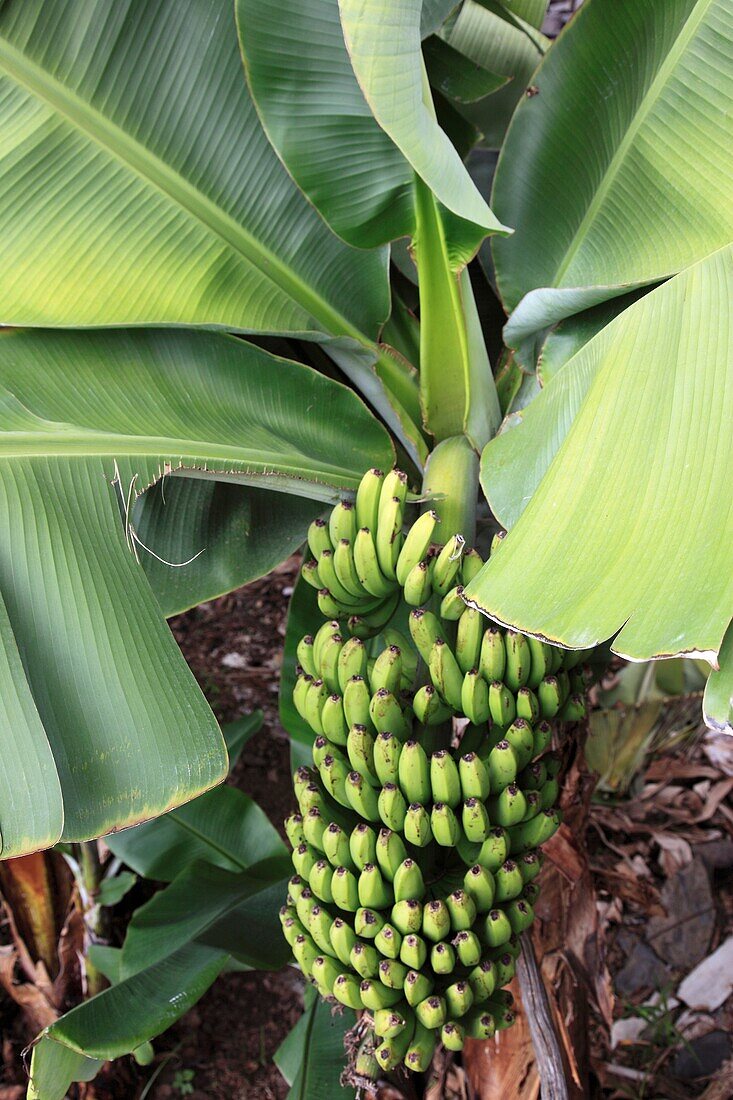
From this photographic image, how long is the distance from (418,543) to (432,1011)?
422mm

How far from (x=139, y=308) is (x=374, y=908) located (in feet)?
2.21

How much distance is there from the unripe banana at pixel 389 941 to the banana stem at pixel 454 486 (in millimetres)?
396

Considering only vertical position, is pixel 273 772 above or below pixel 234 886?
below

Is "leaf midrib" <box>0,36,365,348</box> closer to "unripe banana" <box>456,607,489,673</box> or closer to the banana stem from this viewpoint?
the banana stem

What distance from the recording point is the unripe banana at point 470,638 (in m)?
0.79

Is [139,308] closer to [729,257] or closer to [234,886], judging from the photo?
[729,257]

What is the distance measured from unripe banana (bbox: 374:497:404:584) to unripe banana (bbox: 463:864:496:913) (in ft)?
0.98

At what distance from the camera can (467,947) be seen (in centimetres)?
71

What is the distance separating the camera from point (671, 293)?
691 mm

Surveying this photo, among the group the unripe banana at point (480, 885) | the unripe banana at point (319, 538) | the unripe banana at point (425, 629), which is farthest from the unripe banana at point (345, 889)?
the unripe banana at point (319, 538)

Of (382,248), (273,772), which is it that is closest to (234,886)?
(273,772)

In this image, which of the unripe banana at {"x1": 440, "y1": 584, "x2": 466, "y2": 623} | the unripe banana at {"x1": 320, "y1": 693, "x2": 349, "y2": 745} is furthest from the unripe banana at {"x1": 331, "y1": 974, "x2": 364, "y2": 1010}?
the unripe banana at {"x1": 440, "y1": 584, "x2": 466, "y2": 623}

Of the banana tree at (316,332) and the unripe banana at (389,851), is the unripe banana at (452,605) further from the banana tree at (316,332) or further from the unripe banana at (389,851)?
the unripe banana at (389,851)

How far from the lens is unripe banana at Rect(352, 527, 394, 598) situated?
2.68ft
